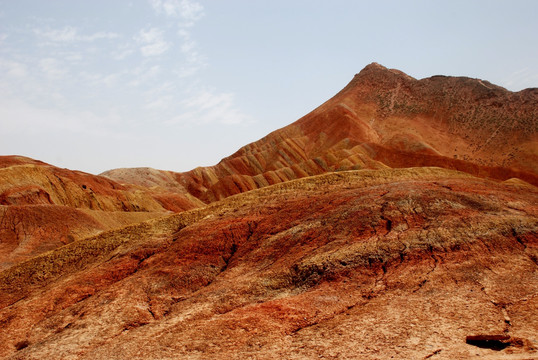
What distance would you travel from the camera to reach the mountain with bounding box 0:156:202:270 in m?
45.7

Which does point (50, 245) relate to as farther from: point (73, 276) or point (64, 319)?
point (64, 319)

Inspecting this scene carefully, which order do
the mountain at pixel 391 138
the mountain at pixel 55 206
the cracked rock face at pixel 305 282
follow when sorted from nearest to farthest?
the cracked rock face at pixel 305 282, the mountain at pixel 55 206, the mountain at pixel 391 138

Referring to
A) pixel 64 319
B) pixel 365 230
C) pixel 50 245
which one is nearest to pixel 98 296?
pixel 64 319

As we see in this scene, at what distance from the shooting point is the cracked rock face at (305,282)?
14.0 m

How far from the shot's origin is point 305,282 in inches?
751

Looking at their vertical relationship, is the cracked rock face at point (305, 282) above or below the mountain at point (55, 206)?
below

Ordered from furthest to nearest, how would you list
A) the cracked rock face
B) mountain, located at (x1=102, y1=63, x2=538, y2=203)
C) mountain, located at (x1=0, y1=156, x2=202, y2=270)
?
mountain, located at (x1=102, y1=63, x2=538, y2=203)
mountain, located at (x1=0, y1=156, x2=202, y2=270)
the cracked rock face

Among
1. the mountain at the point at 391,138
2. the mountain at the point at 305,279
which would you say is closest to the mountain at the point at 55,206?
the mountain at the point at 305,279

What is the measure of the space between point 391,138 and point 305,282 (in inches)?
2909

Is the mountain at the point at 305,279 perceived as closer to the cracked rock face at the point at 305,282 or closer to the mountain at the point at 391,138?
the cracked rock face at the point at 305,282

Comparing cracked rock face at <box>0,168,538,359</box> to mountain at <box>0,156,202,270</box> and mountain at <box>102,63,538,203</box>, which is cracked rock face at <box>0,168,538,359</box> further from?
mountain at <box>102,63,538,203</box>

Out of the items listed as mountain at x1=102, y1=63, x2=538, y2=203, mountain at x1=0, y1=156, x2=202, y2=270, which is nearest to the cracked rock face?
mountain at x1=0, y1=156, x2=202, y2=270

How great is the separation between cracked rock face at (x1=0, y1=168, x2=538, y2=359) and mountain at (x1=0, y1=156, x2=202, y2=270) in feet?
62.6

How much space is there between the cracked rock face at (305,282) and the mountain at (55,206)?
1907 centimetres
